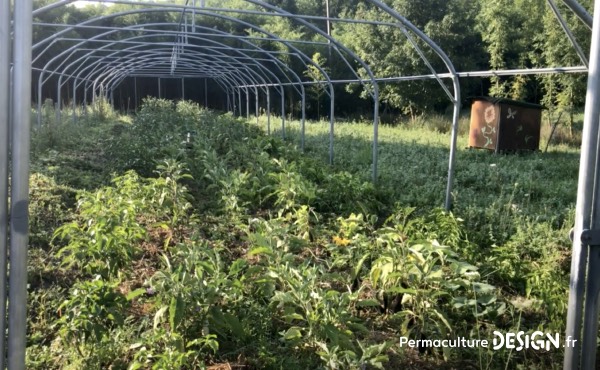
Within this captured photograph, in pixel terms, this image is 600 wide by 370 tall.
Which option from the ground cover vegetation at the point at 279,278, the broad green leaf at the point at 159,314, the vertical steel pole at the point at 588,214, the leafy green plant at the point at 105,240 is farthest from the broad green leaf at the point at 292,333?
the leafy green plant at the point at 105,240

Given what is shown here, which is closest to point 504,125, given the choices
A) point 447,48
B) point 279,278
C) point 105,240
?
point 447,48

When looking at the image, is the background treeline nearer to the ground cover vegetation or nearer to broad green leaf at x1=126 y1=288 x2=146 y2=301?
the ground cover vegetation

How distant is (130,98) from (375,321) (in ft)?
94.6

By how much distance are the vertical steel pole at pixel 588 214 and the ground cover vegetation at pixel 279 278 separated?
3.01 ft

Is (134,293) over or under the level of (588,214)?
under

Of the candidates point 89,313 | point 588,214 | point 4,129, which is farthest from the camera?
point 89,313

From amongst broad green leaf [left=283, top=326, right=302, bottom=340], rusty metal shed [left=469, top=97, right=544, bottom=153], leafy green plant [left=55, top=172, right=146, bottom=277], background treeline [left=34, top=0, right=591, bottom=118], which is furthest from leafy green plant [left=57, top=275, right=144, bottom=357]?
background treeline [left=34, top=0, right=591, bottom=118]

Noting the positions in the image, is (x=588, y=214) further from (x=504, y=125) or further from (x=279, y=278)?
(x=504, y=125)

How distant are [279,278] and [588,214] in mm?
2061

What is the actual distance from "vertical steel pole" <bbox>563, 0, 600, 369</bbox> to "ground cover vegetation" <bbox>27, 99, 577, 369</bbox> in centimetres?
92

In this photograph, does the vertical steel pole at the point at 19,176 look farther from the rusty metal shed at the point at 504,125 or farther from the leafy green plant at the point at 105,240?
the rusty metal shed at the point at 504,125

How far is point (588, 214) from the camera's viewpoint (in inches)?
92.3

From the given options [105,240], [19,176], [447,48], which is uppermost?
[447,48]

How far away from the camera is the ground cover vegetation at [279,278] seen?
324 centimetres
